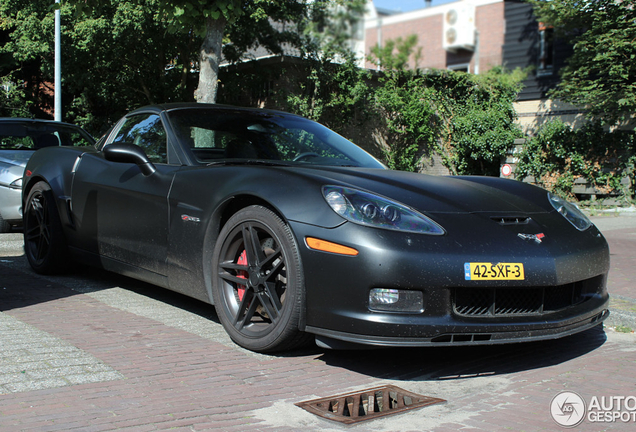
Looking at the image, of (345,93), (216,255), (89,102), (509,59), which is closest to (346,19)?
(345,93)

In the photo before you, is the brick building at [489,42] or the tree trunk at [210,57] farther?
the brick building at [489,42]

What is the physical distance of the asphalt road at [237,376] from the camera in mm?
2613

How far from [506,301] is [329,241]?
3.00 feet

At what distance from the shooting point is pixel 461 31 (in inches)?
1449

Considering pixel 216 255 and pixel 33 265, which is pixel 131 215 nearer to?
pixel 216 255

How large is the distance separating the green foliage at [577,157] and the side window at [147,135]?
13938 mm

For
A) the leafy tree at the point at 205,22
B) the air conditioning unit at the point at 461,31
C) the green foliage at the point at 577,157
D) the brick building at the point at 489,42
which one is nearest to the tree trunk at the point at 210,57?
the leafy tree at the point at 205,22

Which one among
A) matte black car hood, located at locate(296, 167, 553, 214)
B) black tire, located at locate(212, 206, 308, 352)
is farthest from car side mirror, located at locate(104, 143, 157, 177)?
matte black car hood, located at locate(296, 167, 553, 214)

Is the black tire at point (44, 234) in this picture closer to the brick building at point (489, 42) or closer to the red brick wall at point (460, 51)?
the brick building at point (489, 42)

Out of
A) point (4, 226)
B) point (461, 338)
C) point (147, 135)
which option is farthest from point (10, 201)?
point (461, 338)

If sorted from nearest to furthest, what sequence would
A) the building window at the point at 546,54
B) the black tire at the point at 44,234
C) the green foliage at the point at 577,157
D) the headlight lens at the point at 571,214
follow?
the headlight lens at the point at 571,214 → the black tire at the point at 44,234 → the green foliage at the point at 577,157 → the building window at the point at 546,54

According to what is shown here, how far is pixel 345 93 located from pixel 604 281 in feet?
52.8

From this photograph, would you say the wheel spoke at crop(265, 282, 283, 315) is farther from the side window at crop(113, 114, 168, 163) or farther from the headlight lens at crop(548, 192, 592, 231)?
the headlight lens at crop(548, 192, 592, 231)

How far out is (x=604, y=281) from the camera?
3711mm
